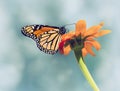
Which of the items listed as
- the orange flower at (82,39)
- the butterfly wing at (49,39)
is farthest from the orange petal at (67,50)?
the butterfly wing at (49,39)

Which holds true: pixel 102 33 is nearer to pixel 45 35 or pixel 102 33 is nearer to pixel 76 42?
pixel 76 42

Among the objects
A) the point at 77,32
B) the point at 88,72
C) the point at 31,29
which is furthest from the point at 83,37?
the point at 31,29

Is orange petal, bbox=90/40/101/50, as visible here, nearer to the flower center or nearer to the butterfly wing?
the flower center

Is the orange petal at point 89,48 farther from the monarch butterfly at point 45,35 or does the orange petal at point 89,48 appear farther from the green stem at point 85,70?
the monarch butterfly at point 45,35

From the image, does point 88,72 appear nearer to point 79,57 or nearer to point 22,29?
point 79,57

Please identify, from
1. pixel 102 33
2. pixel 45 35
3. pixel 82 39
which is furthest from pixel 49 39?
pixel 102 33

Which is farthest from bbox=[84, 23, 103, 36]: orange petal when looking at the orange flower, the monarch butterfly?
the monarch butterfly
